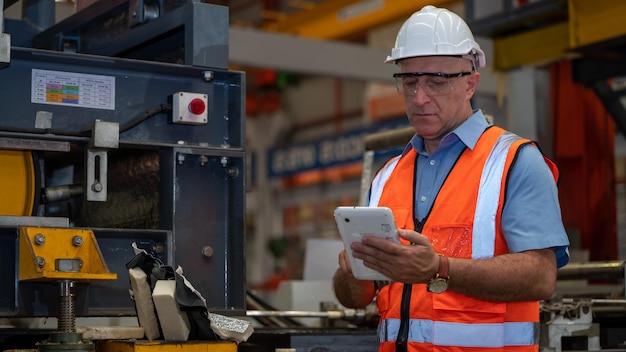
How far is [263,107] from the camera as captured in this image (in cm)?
1645

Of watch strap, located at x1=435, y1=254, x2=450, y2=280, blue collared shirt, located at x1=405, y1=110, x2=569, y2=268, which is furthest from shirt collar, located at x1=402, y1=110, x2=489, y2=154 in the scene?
watch strap, located at x1=435, y1=254, x2=450, y2=280

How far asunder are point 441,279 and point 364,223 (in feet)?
0.79

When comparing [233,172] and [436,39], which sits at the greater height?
[436,39]

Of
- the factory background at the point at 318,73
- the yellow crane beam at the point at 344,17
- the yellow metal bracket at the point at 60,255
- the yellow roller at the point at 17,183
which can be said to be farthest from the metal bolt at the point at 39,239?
the yellow crane beam at the point at 344,17

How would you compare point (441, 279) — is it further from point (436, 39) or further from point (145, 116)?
point (145, 116)

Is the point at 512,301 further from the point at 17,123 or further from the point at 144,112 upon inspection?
the point at 17,123

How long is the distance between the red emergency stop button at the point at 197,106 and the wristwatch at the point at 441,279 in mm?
1146

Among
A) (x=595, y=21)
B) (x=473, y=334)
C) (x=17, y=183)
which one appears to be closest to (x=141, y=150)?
(x=17, y=183)

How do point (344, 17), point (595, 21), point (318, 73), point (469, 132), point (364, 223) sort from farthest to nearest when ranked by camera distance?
point (344, 17)
point (318, 73)
point (595, 21)
point (469, 132)
point (364, 223)

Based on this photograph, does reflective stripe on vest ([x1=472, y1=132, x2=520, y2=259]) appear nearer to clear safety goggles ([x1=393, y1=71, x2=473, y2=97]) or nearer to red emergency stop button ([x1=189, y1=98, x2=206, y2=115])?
clear safety goggles ([x1=393, y1=71, x2=473, y2=97])

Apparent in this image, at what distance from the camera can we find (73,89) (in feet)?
10.3

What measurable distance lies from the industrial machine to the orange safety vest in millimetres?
826

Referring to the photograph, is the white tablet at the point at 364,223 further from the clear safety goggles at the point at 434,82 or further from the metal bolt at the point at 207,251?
the metal bolt at the point at 207,251

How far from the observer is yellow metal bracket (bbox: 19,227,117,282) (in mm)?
A: 2684
